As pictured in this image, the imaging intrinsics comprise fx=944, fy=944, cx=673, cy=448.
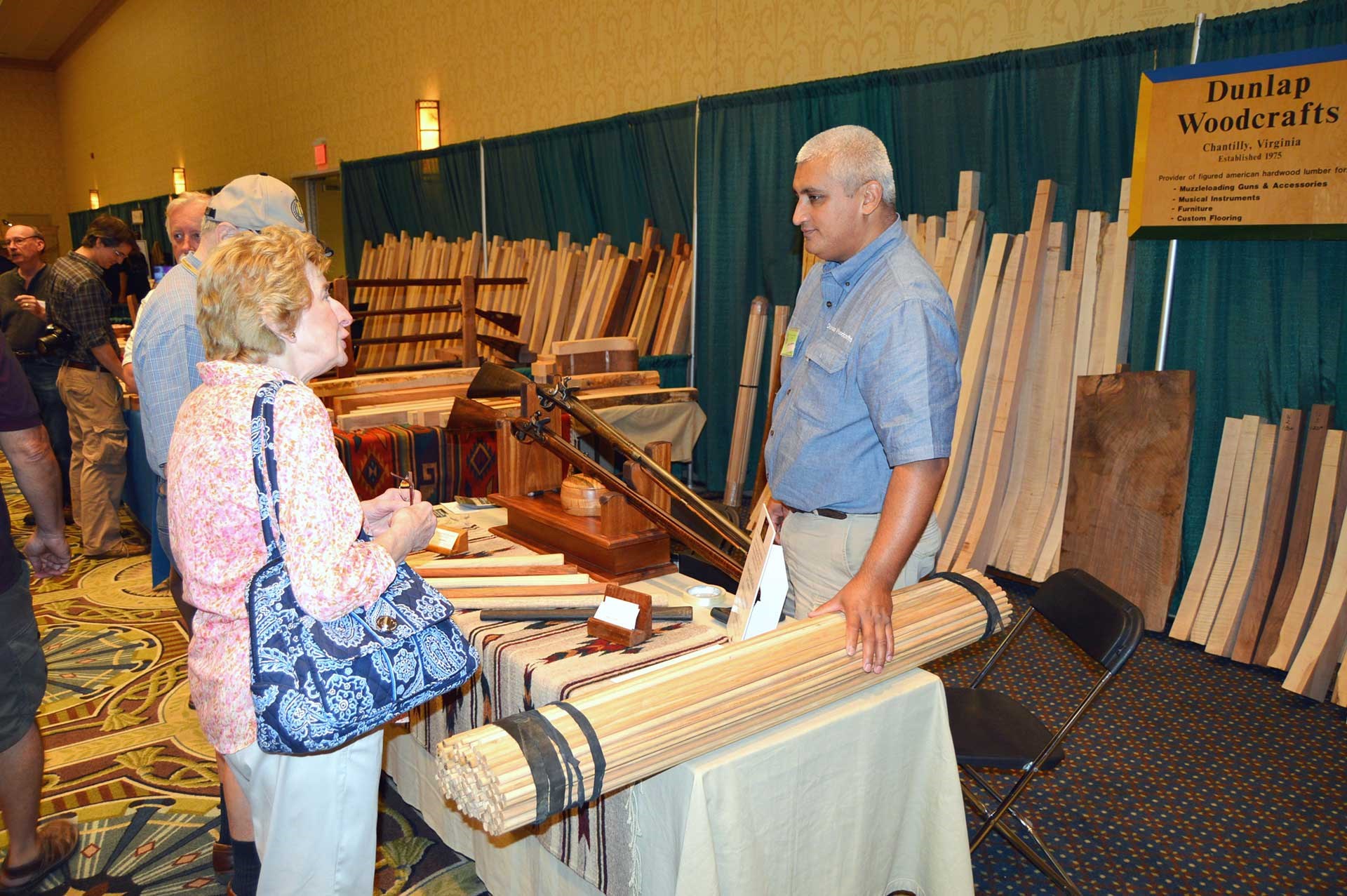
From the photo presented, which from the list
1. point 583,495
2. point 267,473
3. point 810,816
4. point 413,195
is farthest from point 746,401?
point 413,195

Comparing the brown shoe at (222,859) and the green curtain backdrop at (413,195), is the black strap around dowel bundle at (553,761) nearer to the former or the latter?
the brown shoe at (222,859)

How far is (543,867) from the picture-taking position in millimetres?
1952

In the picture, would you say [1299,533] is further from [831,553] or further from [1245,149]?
[831,553]

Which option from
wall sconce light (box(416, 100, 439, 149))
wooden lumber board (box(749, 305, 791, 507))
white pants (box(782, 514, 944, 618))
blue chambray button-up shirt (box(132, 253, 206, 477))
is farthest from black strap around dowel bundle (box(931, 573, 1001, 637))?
wall sconce light (box(416, 100, 439, 149))

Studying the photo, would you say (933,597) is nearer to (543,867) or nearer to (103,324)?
(543,867)

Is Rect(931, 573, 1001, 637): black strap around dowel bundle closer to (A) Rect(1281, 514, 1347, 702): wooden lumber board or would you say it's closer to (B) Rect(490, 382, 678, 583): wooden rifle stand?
(B) Rect(490, 382, 678, 583): wooden rifle stand

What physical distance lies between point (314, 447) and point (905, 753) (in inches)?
49.1

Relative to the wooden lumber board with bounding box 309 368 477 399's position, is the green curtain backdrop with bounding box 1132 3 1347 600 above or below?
above

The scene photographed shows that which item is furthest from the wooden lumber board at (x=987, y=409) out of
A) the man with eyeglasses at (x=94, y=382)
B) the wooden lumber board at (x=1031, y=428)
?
the man with eyeglasses at (x=94, y=382)

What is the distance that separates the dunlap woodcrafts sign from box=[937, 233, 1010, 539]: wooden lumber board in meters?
0.65

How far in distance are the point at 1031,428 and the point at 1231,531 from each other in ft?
3.16

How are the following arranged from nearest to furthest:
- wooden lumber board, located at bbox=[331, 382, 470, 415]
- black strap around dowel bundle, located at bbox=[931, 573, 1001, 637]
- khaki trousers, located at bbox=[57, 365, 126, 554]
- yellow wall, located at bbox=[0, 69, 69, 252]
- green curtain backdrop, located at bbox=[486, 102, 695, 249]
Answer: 1. black strap around dowel bundle, located at bbox=[931, 573, 1001, 637]
2. wooden lumber board, located at bbox=[331, 382, 470, 415]
3. khaki trousers, located at bbox=[57, 365, 126, 554]
4. green curtain backdrop, located at bbox=[486, 102, 695, 249]
5. yellow wall, located at bbox=[0, 69, 69, 252]

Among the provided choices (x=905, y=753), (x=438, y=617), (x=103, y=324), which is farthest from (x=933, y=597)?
(x=103, y=324)

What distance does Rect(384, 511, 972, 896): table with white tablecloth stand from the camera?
5.01 feet
